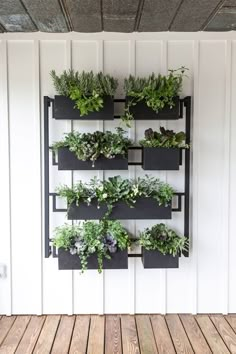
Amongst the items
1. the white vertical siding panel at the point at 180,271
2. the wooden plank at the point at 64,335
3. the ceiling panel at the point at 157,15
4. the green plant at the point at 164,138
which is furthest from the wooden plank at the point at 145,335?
the ceiling panel at the point at 157,15

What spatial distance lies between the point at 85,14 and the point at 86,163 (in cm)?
98

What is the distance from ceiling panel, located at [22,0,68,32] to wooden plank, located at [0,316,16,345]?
2169mm

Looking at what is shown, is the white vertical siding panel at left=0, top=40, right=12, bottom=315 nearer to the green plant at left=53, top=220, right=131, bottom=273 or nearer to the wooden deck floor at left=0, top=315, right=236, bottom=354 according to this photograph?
the wooden deck floor at left=0, top=315, right=236, bottom=354

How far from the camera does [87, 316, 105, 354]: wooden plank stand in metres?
2.21

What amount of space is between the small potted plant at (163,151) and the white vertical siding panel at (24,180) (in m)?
0.85

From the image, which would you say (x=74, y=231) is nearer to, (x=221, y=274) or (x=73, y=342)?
(x=73, y=342)

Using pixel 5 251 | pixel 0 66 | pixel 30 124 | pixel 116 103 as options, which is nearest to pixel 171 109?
pixel 116 103

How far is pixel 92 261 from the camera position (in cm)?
246

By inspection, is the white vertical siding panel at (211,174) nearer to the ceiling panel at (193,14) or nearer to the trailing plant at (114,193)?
the ceiling panel at (193,14)

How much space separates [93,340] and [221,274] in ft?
3.58

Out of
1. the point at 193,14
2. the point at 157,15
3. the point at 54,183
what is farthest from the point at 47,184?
the point at 193,14

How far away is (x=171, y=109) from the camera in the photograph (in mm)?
2436

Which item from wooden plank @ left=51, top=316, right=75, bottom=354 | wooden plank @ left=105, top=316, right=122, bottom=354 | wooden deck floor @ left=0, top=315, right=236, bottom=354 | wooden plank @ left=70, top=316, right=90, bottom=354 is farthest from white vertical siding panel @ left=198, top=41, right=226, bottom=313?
wooden plank @ left=51, top=316, right=75, bottom=354

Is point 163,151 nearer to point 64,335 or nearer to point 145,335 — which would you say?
point 145,335
